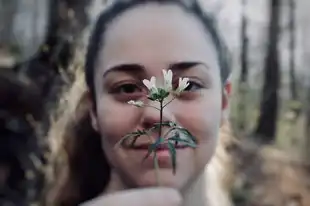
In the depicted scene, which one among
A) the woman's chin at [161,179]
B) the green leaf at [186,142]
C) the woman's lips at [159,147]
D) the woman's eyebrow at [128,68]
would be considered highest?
the woman's eyebrow at [128,68]

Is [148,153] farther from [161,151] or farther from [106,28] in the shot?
[106,28]

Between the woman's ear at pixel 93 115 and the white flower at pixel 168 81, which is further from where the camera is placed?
the woman's ear at pixel 93 115

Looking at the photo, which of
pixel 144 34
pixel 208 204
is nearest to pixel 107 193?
pixel 208 204

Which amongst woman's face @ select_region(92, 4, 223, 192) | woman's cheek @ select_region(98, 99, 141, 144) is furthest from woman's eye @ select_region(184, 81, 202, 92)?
woman's cheek @ select_region(98, 99, 141, 144)

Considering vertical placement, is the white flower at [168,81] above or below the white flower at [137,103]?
above

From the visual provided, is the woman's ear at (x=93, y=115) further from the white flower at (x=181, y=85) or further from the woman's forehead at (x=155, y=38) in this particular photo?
the white flower at (x=181, y=85)

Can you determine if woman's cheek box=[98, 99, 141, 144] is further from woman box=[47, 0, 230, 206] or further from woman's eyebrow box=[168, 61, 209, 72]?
woman's eyebrow box=[168, 61, 209, 72]

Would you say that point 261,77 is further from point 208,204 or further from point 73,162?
point 73,162

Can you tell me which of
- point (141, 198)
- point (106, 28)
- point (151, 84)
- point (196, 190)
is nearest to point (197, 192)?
point (196, 190)

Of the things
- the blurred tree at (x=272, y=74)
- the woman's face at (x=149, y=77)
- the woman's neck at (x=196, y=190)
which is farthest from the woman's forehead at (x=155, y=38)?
the woman's neck at (x=196, y=190)
